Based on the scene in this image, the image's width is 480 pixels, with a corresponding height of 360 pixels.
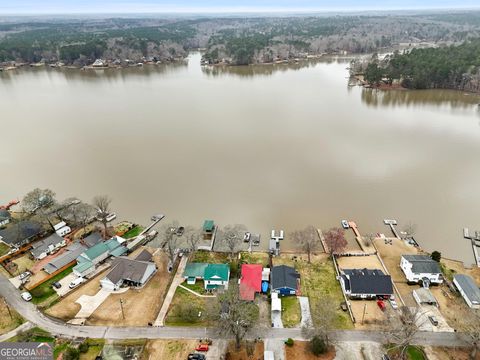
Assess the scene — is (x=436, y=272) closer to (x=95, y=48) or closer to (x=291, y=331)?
(x=291, y=331)

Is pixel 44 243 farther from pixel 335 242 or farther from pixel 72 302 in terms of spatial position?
pixel 335 242

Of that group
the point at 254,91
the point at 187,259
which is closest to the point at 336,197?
the point at 187,259

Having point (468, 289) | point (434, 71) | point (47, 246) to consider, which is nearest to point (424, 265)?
point (468, 289)

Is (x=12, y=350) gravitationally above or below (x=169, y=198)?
above

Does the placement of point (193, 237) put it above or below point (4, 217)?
above

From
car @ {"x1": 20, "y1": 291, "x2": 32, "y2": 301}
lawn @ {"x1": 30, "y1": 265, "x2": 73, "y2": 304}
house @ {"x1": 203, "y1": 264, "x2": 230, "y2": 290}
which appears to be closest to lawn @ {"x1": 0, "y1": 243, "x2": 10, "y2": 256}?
lawn @ {"x1": 30, "y1": 265, "x2": 73, "y2": 304}

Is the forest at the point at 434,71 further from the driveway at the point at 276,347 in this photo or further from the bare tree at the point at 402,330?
the driveway at the point at 276,347

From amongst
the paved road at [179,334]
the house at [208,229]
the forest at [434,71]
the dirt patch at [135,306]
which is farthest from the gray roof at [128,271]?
the forest at [434,71]
